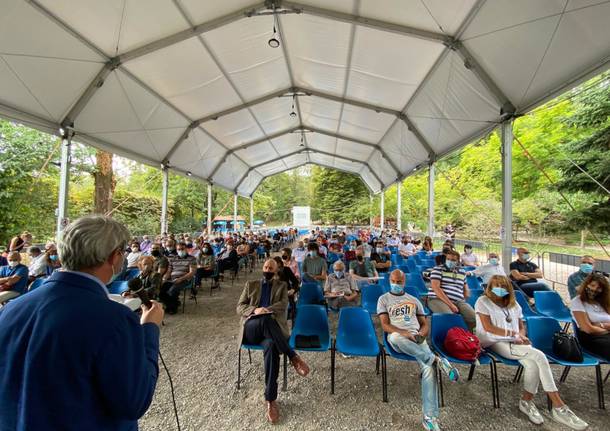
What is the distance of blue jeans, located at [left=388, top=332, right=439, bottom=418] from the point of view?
7.79 ft

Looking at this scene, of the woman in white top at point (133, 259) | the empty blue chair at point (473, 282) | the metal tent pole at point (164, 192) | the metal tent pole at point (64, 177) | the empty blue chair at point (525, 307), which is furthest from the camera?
the metal tent pole at point (164, 192)

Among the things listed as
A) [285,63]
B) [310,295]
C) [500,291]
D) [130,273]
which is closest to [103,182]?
[130,273]

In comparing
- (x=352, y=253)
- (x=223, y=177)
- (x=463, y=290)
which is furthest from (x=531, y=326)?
(x=223, y=177)

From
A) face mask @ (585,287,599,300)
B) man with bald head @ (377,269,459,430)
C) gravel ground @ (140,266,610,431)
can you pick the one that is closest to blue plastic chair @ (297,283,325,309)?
gravel ground @ (140,266,610,431)

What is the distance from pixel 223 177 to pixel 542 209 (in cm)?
1645

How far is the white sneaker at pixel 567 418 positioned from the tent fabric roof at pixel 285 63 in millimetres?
4576

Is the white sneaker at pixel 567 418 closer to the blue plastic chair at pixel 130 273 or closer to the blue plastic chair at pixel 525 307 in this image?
the blue plastic chair at pixel 525 307

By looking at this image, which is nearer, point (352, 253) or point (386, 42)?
point (386, 42)

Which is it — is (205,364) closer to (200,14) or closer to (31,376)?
(31,376)

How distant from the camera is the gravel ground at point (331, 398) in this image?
2385mm

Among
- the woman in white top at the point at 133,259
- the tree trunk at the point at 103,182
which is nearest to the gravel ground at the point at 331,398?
the woman in white top at the point at 133,259

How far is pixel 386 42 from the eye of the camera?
19.8 ft

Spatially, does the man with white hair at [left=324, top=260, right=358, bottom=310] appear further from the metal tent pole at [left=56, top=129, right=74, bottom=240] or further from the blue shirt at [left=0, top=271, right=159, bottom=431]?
the metal tent pole at [left=56, top=129, right=74, bottom=240]

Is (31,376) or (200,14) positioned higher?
(200,14)
